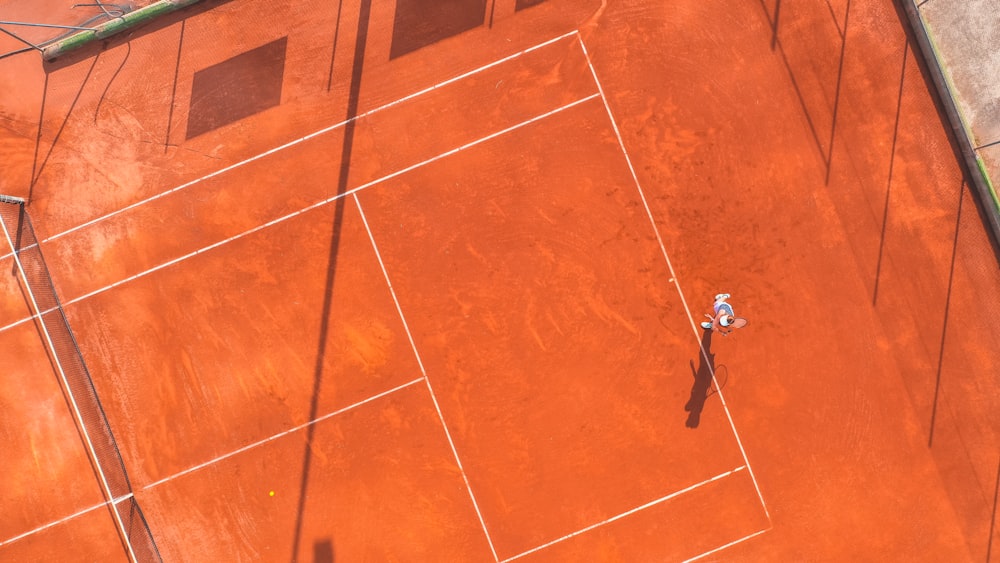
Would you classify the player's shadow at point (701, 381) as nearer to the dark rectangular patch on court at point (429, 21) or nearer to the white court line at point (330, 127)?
the white court line at point (330, 127)

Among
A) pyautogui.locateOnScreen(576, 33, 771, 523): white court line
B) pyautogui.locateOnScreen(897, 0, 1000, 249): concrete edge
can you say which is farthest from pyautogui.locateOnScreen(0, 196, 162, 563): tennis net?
pyautogui.locateOnScreen(897, 0, 1000, 249): concrete edge

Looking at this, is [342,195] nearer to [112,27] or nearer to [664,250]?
[112,27]

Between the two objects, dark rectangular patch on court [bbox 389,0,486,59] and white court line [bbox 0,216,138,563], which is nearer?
dark rectangular patch on court [bbox 389,0,486,59]

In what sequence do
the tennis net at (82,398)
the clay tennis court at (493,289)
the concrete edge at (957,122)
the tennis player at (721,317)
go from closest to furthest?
the tennis player at (721,317) < the concrete edge at (957,122) < the clay tennis court at (493,289) < the tennis net at (82,398)

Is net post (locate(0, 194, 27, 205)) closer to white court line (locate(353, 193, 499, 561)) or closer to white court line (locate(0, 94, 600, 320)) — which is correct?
white court line (locate(0, 94, 600, 320))

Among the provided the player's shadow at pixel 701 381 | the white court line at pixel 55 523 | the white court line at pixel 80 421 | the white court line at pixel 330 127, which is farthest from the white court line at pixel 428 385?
the white court line at pixel 55 523

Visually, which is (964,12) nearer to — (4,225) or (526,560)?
(526,560)
